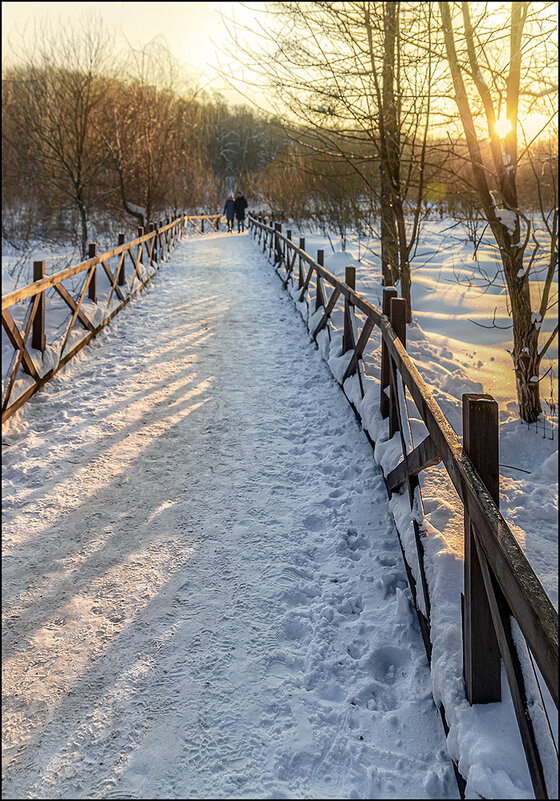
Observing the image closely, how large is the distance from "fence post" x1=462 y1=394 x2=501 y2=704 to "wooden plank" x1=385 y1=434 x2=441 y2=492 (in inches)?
24.2

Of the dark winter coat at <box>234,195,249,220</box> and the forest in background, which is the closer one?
the forest in background

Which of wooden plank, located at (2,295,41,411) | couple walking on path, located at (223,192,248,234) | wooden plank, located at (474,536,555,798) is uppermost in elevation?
couple walking on path, located at (223,192,248,234)

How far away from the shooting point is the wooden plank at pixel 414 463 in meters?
2.81

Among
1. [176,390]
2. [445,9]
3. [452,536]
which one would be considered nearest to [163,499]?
[452,536]

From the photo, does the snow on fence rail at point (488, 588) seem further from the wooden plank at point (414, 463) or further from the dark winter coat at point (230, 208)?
the dark winter coat at point (230, 208)

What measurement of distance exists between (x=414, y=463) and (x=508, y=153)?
3242 mm

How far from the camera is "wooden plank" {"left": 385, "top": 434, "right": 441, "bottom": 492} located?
281cm

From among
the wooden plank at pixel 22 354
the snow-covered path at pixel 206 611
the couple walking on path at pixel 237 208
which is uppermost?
the couple walking on path at pixel 237 208

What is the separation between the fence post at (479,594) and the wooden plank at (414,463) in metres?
0.61

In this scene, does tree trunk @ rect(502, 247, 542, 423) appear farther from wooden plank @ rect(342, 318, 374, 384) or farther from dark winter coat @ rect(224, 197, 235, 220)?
dark winter coat @ rect(224, 197, 235, 220)

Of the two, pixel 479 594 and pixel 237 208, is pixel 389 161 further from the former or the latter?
pixel 237 208

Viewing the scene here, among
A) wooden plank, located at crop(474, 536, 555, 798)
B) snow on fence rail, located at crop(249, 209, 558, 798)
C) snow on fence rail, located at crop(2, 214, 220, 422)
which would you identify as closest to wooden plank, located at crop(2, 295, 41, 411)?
snow on fence rail, located at crop(2, 214, 220, 422)

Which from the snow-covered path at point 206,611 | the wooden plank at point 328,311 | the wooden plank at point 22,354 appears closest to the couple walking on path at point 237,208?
the wooden plank at point 328,311

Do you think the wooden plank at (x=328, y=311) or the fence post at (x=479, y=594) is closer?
the fence post at (x=479, y=594)
